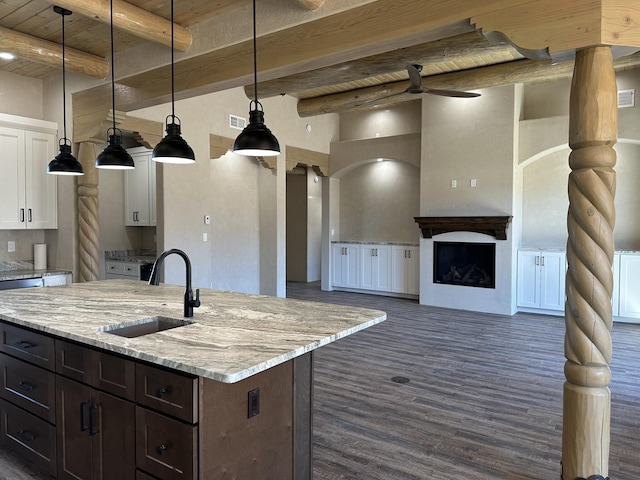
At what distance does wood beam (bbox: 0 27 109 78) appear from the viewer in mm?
3842

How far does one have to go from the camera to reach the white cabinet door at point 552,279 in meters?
6.52

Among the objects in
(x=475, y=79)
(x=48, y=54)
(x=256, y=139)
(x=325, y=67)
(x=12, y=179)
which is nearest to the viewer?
(x=256, y=139)

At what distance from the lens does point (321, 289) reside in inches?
368

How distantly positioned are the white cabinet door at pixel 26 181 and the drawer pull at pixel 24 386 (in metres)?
2.90

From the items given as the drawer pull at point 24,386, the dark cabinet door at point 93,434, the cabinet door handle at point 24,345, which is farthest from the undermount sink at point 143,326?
the drawer pull at point 24,386

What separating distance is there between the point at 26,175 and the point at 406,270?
5960mm

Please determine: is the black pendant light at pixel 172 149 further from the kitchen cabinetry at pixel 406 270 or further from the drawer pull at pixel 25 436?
Answer: the kitchen cabinetry at pixel 406 270

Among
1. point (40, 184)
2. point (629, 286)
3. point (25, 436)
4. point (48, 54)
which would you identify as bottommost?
point (25, 436)

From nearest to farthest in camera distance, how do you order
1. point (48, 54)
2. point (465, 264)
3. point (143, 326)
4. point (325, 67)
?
point (143, 326), point (48, 54), point (325, 67), point (465, 264)

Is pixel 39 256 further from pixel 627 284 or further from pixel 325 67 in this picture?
pixel 627 284

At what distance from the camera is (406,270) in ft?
26.9

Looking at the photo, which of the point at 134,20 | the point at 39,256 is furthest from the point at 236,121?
the point at 134,20

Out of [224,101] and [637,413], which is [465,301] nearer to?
[637,413]

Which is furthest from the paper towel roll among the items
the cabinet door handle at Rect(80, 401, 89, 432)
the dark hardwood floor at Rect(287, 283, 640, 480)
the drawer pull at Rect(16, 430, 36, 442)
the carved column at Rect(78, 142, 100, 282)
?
the cabinet door handle at Rect(80, 401, 89, 432)
